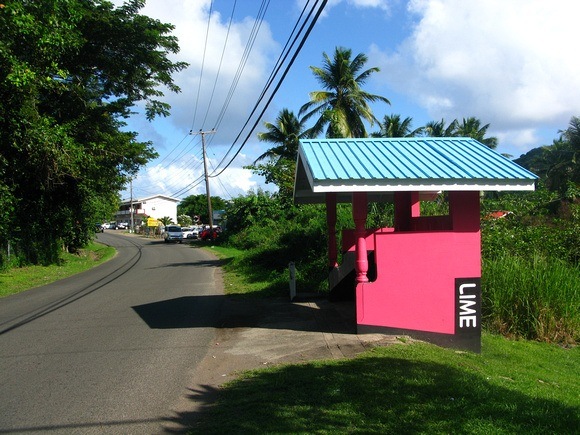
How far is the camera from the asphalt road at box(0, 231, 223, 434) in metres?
5.26

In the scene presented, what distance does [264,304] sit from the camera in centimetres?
1267

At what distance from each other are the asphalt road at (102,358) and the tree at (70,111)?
5.96 metres

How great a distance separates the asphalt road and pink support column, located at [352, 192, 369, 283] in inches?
106

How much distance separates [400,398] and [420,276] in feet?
10.1

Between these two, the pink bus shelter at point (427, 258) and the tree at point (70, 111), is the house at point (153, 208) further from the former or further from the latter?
the pink bus shelter at point (427, 258)

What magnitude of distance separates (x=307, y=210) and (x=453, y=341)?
630 inches

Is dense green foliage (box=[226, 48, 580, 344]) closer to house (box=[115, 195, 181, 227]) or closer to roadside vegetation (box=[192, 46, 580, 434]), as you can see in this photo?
roadside vegetation (box=[192, 46, 580, 434])

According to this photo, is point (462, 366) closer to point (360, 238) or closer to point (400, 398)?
point (400, 398)

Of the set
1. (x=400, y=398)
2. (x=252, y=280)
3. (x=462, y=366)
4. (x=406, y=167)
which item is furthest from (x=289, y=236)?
(x=400, y=398)

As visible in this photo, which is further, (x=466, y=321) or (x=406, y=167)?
(x=406, y=167)

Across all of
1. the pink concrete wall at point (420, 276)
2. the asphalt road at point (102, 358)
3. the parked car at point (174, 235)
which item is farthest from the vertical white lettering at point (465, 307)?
the parked car at point (174, 235)

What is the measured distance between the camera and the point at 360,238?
8477mm

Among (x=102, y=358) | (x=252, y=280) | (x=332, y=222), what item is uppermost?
(x=332, y=222)

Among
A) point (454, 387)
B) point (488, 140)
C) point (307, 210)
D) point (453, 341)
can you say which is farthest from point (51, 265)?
point (488, 140)
